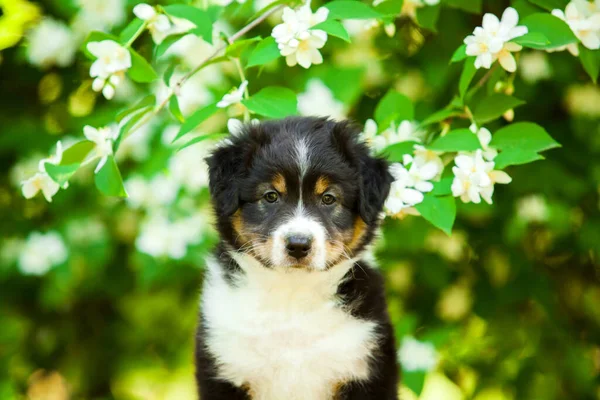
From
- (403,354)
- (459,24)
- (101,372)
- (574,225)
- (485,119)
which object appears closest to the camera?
(485,119)

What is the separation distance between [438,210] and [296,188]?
1.74 feet

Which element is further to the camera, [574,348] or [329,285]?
[574,348]

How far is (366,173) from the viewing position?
11.6 feet

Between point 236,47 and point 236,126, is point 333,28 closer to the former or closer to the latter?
point 236,47

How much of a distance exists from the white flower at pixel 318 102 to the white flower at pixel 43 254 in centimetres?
180

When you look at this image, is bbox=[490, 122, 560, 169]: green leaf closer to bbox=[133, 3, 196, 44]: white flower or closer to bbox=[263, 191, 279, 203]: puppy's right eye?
bbox=[263, 191, 279, 203]: puppy's right eye

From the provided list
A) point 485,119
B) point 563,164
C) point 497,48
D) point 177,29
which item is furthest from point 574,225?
point 177,29

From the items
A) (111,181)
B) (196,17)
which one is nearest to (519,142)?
(196,17)

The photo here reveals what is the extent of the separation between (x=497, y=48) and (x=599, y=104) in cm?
213

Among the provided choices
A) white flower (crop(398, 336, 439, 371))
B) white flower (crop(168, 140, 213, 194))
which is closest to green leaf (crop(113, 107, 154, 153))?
white flower (crop(168, 140, 213, 194))

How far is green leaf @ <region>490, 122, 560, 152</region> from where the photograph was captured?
3.38 meters

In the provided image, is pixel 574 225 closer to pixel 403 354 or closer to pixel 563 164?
pixel 563 164

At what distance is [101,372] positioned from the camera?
6.54 metres

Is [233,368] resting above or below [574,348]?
above
